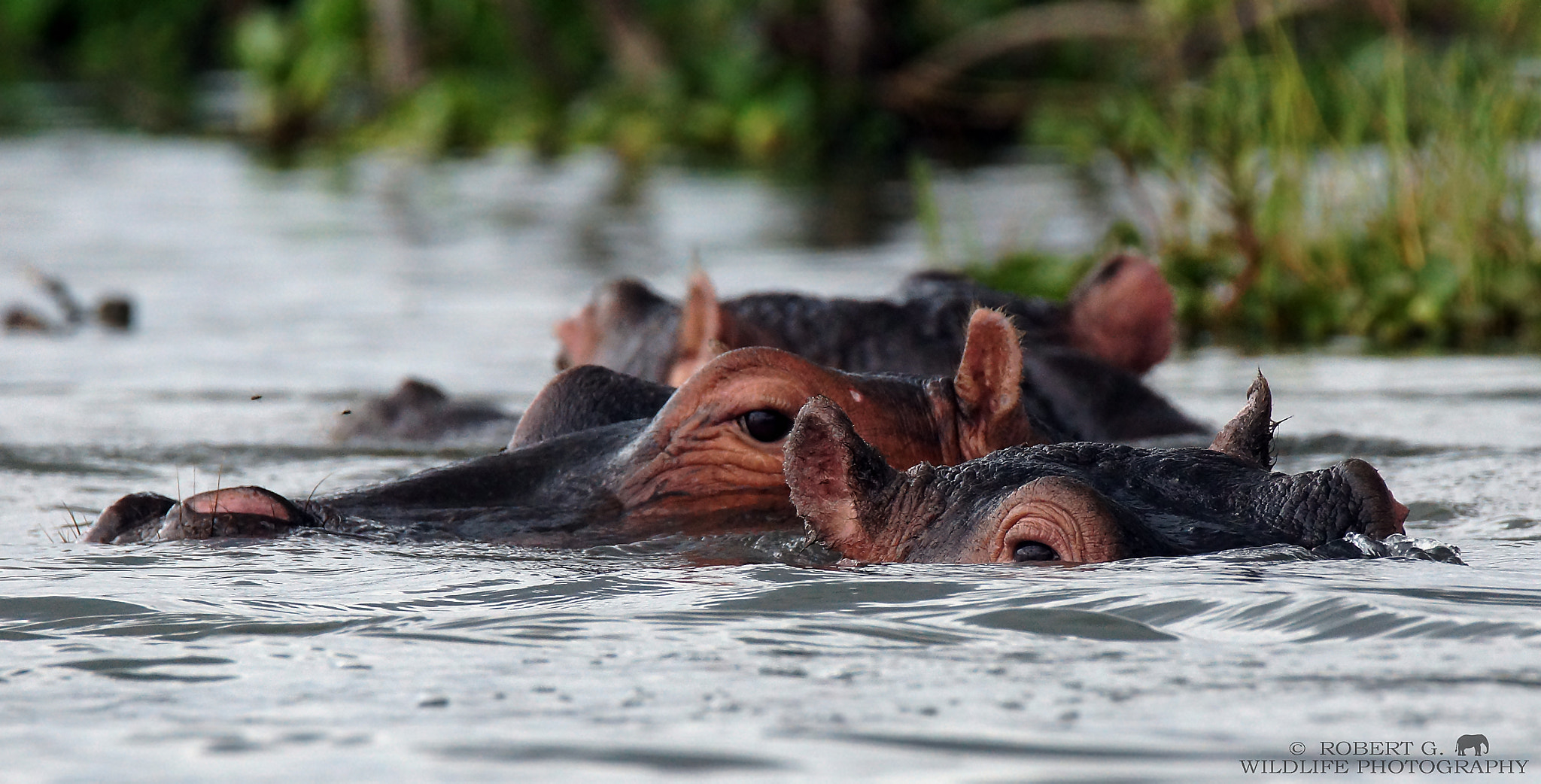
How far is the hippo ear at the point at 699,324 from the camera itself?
5.00 m

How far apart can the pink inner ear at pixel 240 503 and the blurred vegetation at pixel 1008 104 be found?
6189 mm

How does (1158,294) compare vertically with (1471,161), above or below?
below

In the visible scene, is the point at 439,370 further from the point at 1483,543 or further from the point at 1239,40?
the point at 1483,543

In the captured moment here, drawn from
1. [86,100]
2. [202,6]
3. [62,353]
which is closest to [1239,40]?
[62,353]

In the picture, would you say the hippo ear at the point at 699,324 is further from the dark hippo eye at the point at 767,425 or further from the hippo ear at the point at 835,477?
the hippo ear at the point at 835,477

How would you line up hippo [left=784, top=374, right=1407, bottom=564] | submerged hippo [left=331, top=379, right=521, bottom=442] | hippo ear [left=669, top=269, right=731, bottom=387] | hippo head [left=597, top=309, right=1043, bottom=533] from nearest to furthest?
hippo [left=784, top=374, right=1407, bottom=564] < hippo head [left=597, top=309, right=1043, bottom=533] < hippo ear [left=669, top=269, right=731, bottom=387] < submerged hippo [left=331, top=379, right=521, bottom=442]

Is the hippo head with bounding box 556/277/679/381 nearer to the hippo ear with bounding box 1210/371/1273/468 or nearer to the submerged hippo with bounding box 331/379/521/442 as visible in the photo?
the submerged hippo with bounding box 331/379/521/442

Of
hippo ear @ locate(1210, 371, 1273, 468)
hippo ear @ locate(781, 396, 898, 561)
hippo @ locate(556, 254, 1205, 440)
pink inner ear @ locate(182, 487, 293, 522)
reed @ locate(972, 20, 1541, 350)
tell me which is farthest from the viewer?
reed @ locate(972, 20, 1541, 350)

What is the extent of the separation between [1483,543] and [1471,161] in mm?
5171

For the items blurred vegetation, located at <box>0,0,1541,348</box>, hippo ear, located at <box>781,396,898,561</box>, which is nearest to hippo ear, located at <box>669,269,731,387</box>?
hippo ear, located at <box>781,396,898,561</box>

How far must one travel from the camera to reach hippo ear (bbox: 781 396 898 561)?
3555 mm

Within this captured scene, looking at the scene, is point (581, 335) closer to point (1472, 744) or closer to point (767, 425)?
point (767, 425)

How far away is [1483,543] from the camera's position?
14.1 feet

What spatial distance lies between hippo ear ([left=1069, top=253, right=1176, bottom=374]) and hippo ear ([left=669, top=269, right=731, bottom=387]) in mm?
1135
